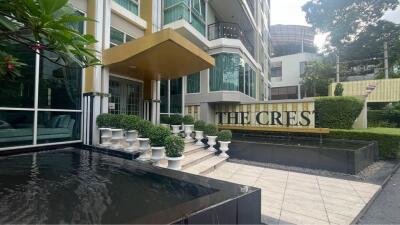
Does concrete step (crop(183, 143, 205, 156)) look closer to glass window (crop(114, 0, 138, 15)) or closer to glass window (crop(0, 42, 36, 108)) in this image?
glass window (crop(0, 42, 36, 108))

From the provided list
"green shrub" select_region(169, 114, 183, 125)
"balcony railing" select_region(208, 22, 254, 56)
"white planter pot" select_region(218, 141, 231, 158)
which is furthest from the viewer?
"balcony railing" select_region(208, 22, 254, 56)

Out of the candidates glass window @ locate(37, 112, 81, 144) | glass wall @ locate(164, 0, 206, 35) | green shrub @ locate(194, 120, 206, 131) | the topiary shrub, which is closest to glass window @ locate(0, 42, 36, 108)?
glass window @ locate(37, 112, 81, 144)

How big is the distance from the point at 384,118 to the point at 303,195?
17.3 m

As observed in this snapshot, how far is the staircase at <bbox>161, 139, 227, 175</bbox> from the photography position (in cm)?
660

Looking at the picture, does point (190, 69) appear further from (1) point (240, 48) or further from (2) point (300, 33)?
(2) point (300, 33)

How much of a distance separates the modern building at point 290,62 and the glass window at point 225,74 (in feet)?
83.0

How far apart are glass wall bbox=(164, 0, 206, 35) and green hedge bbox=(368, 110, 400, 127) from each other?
13.9m

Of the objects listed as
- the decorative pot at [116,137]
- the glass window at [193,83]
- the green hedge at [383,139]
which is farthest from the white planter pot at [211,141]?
the green hedge at [383,139]

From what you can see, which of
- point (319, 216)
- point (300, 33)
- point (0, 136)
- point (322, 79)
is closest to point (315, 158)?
point (319, 216)

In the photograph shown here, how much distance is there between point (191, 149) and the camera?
814 cm

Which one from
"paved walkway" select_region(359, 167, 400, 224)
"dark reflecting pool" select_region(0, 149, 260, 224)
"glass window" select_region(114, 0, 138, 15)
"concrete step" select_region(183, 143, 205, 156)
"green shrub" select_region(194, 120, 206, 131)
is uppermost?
"glass window" select_region(114, 0, 138, 15)

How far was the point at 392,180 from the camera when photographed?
6676 mm

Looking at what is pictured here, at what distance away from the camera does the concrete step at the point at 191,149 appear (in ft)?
25.7

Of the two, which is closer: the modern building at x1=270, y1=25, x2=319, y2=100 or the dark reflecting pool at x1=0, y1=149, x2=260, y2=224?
the dark reflecting pool at x1=0, y1=149, x2=260, y2=224
